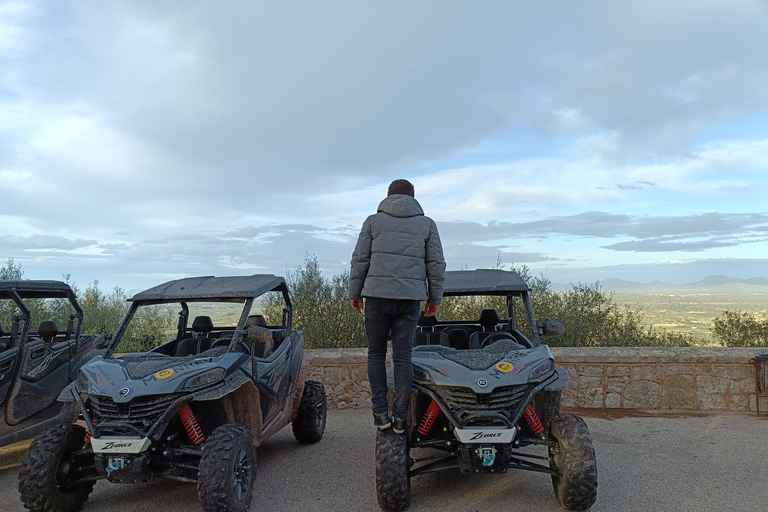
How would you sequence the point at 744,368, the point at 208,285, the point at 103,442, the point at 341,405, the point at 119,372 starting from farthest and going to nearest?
the point at 341,405 → the point at 744,368 → the point at 208,285 → the point at 119,372 → the point at 103,442

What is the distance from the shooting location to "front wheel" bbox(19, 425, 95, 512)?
179 inches

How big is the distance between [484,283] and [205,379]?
2759mm

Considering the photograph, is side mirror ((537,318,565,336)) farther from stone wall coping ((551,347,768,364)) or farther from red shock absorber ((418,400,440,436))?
stone wall coping ((551,347,768,364))

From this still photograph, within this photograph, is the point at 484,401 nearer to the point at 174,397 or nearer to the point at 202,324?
the point at 174,397

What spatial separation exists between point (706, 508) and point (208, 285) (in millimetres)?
4889

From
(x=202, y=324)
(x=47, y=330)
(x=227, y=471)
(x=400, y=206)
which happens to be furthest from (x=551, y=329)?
(x=47, y=330)

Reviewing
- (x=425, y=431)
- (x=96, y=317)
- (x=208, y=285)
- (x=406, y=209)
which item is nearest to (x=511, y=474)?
(x=425, y=431)

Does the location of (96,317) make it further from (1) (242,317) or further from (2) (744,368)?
(2) (744,368)

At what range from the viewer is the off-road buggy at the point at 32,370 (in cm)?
626

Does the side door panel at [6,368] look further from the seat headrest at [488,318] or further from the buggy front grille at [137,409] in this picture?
the seat headrest at [488,318]

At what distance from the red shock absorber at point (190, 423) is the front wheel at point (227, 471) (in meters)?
0.28

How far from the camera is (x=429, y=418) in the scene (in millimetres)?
4938

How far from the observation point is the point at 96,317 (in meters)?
14.2

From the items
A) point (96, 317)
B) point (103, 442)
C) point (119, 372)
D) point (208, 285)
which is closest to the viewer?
point (103, 442)
